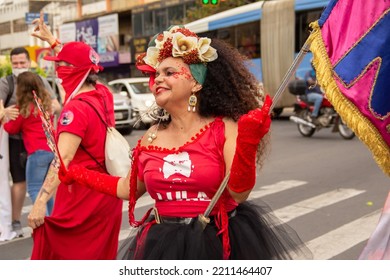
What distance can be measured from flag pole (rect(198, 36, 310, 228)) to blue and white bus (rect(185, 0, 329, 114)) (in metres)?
14.5

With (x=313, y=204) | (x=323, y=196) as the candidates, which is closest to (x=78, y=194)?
(x=313, y=204)

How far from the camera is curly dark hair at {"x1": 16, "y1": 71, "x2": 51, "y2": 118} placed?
5.70 meters

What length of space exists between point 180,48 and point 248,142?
2.02ft

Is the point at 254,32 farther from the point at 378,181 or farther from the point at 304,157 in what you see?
the point at 378,181

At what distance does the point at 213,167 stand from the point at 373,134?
0.68 metres

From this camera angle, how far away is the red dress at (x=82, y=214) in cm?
363

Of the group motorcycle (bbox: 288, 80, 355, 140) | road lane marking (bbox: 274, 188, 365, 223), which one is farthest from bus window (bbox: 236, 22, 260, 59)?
road lane marking (bbox: 274, 188, 365, 223)

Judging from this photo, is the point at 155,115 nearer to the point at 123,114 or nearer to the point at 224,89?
the point at 224,89

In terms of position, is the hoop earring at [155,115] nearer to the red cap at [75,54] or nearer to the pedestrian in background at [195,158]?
the pedestrian in background at [195,158]

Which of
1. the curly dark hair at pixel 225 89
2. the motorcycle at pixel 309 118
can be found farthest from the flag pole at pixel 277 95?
the motorcycle at pixel 309 118

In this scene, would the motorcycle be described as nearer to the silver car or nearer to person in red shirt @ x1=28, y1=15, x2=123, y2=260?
the silver car

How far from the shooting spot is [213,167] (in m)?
2.66

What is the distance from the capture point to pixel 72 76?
4035 mm

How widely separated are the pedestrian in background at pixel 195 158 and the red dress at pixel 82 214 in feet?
2.77
